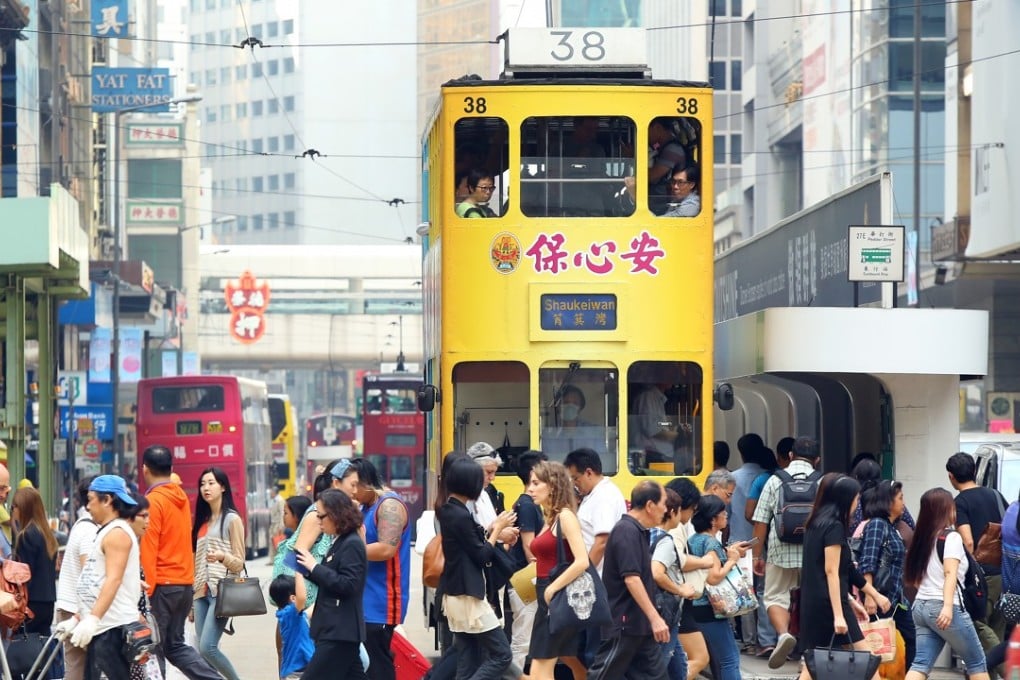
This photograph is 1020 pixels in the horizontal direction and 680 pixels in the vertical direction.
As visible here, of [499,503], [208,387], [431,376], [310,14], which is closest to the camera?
[499,503]

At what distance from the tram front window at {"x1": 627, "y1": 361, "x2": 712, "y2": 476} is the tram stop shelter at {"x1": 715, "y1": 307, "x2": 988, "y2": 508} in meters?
1.21

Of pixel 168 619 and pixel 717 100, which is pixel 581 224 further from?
pixel 717 100

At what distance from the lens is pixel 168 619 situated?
37.7ft

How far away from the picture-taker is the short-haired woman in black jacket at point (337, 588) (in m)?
9.53

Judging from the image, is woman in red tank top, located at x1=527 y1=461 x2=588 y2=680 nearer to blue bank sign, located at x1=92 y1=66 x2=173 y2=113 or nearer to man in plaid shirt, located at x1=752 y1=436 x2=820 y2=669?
man in plaid shirt, located at x1=752 y1=436 x2=820 y2=669

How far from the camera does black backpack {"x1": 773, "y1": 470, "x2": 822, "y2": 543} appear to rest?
42.1 feet

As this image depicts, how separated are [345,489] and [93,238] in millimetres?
47168

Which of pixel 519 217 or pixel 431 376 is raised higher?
pixel 519 217

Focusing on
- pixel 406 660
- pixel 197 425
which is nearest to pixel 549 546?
pixel 406 660

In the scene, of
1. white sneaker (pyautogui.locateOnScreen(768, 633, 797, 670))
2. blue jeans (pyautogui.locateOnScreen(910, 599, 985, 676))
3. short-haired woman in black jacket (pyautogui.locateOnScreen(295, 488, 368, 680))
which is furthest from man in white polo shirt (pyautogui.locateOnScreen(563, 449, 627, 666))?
blue jeans (pyautogui.locateOnScreen(910, 599, 985, 676))

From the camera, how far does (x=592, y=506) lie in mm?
10859

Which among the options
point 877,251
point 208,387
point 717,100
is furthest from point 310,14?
→ point 877,251

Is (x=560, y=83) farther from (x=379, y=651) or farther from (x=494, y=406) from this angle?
(x=379, y=651)

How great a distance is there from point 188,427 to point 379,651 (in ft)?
83.9
